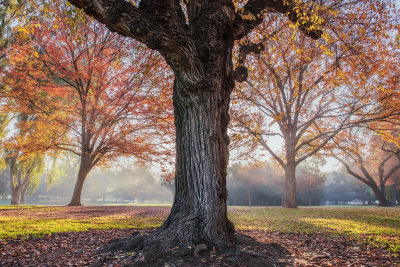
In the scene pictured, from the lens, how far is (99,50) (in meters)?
14.4

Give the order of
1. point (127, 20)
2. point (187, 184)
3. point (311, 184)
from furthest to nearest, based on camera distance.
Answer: point (311, 184) → point (187, 184) → point (127, 20)

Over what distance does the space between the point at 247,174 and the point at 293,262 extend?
3467cm

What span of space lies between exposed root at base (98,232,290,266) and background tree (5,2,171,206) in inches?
364

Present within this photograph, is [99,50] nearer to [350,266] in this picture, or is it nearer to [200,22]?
[200,22]

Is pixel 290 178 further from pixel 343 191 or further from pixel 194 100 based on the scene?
pixel 343 191

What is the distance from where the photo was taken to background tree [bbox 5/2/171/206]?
1313 centimetres

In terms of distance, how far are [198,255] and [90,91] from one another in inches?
562

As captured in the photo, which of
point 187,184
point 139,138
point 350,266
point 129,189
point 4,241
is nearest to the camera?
point 350,266

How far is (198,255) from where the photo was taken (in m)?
3.61

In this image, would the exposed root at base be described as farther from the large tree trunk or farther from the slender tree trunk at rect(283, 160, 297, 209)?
the slender tree trunk at rect(283, 160, 297, 209)

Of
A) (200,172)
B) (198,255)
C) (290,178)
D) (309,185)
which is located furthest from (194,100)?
(309,185)

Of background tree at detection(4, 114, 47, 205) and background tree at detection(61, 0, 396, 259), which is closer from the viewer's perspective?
background tree at detection(61, 0, 396, 259)

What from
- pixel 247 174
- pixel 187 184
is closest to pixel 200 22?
pixel 187 184

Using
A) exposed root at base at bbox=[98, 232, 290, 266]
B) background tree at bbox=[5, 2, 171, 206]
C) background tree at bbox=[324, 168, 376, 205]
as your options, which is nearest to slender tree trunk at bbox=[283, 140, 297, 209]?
background tree at bbox=[5, 2, 171, 206]
